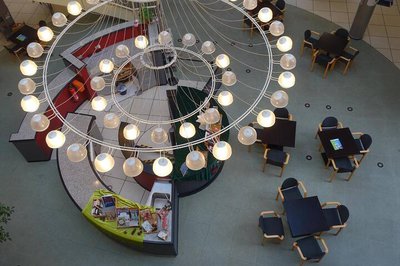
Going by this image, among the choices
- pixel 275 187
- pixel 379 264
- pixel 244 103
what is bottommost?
pixel 379 264

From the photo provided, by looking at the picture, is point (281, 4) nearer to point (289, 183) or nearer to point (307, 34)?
point (307, 34)

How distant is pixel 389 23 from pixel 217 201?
7361mm

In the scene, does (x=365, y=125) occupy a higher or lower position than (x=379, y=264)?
higher

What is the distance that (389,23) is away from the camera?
1102 centimetres

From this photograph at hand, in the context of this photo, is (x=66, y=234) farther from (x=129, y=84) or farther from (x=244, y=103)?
(x=244, y=103)

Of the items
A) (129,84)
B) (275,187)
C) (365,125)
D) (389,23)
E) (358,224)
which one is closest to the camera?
(358,224)

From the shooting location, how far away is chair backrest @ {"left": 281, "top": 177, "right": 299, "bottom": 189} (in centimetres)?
752

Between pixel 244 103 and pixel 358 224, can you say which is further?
pixel 244 103

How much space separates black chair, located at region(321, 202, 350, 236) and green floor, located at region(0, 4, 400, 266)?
38cm

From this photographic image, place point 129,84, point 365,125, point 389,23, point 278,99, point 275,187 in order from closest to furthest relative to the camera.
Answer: point 278,99 < point 275,187 < point 365,125 < point 129,84 < point 389,23

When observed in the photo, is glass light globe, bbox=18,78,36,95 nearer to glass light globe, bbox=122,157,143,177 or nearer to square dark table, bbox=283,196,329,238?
glass light globe, bbox=122,157,143,177

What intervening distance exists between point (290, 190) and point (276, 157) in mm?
767

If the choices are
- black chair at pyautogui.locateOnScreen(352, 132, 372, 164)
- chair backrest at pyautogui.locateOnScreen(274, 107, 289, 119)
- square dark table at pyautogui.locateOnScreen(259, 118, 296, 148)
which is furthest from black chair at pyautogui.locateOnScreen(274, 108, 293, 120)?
black chair at pyautogui.locateOnScreen(352, 132, 372, 164)

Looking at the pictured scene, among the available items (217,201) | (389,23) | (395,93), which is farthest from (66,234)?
(389,23)
